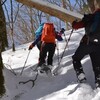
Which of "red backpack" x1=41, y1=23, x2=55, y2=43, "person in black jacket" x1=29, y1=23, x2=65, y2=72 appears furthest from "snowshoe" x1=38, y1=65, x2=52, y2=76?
"red backpack" x1=41, y1=23, x2=55, y2=43

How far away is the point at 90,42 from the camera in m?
6.21

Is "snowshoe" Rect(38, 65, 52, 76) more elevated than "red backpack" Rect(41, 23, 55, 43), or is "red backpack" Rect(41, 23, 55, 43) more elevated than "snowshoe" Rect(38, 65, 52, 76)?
"red backpack" Rect(41, 23, 55, 43)

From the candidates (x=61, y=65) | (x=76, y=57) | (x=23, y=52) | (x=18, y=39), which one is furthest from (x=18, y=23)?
(x=76, y=57)

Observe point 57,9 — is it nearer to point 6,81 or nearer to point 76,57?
point 76,57

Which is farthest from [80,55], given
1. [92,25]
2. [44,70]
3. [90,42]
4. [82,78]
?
[44,70]

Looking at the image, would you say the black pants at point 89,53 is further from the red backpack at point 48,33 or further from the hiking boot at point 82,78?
the red backpack at point 48,33

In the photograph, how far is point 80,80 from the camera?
6.29 m

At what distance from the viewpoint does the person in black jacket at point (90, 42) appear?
236 inches

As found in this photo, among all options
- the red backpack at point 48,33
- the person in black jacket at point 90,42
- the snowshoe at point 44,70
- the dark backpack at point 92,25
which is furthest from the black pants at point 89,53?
the red backpack at point 48,33

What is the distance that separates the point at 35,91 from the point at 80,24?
187 centimetres

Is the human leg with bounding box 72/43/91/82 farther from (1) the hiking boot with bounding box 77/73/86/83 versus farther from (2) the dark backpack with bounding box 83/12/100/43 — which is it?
(2) the dark backpack with bounding box 83/12/100/43

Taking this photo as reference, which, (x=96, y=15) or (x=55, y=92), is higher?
(x=96, y=15)

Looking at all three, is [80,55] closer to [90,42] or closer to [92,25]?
[90,42]

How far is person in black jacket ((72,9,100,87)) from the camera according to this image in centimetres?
600
